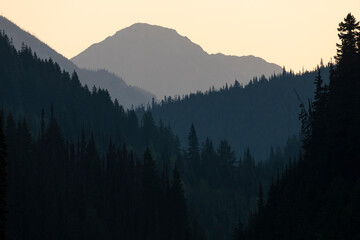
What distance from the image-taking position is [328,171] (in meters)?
77.0

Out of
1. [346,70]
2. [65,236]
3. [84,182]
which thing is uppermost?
[346,70]

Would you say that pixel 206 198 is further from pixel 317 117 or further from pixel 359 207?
pixel 359 207

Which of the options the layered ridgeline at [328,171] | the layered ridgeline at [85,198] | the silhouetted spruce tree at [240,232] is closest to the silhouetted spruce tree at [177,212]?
the layered ridgeline at [85,198]


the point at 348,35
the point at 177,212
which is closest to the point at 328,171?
the point at 348,35

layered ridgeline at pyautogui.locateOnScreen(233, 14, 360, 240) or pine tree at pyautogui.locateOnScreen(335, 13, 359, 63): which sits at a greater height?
pine tree at pyautogui.locateOnScreen(335, 13, 359, 63)

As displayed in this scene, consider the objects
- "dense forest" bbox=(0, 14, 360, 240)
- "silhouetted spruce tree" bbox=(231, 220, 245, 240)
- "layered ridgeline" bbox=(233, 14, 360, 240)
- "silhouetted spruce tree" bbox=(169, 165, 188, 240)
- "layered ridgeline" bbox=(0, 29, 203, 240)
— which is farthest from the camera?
"silhouetted spruce tree" bbox=(169, 165, 188, 240)

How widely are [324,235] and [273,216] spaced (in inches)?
777

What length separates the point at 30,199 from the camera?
405 feet

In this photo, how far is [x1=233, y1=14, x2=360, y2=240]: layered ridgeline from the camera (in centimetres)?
6856

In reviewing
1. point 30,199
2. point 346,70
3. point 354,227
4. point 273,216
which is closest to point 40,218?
point 30,199

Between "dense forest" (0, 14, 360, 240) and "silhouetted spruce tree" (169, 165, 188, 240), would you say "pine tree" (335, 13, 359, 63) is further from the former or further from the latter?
"silhouetted spruce tree" (169, 165, 188, 240)

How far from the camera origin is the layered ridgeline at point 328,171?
68562 mm

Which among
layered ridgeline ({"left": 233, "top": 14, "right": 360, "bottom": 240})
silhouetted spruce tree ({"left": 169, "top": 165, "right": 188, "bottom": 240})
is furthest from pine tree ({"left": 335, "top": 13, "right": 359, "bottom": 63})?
silhouetted spruce tree ({"left": 169, "top": 165, "right": 188, "bottom": 240})

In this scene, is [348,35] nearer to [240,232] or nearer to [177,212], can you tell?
[240,232]
